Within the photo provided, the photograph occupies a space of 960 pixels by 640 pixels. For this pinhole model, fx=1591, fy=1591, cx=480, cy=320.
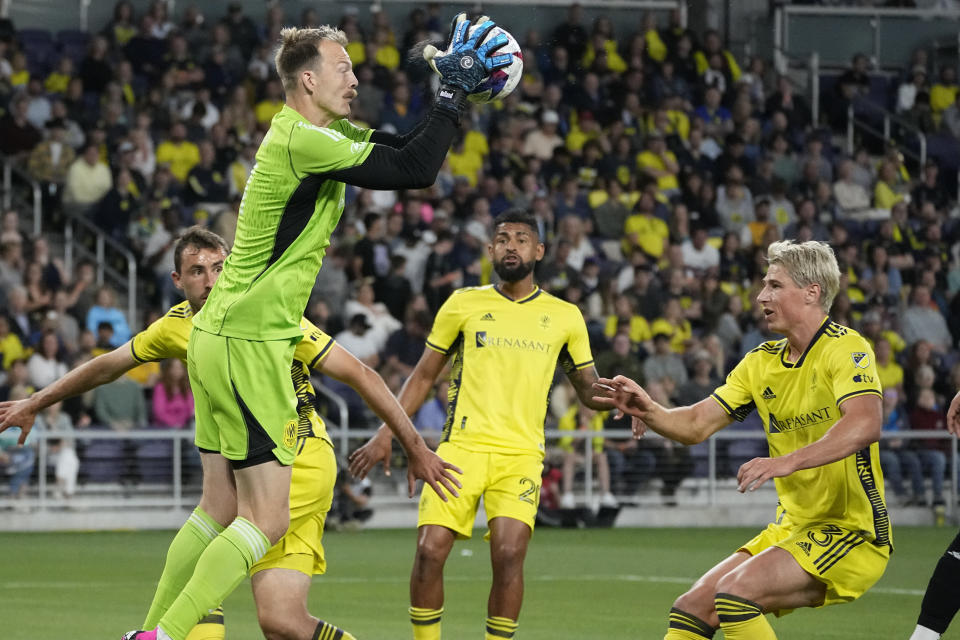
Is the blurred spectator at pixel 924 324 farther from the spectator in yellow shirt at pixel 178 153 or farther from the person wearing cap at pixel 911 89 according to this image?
the spectator in yellow shirt at pixel 178 153

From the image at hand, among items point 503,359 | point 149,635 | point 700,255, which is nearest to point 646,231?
point 700,255

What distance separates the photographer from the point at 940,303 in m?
21.0

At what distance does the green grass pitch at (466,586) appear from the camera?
9.75m

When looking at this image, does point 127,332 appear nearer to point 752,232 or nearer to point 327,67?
point 752,232

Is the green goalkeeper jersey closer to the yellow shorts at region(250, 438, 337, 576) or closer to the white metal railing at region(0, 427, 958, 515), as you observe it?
the yellow shorts at region(250, 438, 337, 576)

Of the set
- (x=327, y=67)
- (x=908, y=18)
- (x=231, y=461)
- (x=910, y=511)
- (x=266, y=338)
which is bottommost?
(x=910, y=511)

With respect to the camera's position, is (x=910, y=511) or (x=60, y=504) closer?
(x=60, y=504)

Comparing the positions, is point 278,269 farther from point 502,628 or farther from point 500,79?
point 502,628

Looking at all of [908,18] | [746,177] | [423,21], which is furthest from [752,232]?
[908,18]

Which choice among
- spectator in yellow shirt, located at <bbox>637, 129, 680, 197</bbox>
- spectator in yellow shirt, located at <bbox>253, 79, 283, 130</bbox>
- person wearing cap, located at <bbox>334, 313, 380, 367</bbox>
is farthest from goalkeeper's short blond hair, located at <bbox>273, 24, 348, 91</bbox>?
spectator in yellow shirt, located at <bbox>637, 129, 680, 197</bbox>

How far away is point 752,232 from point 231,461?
1613cm

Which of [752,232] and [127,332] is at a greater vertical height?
[752,232]

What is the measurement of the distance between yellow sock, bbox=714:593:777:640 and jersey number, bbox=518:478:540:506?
69.6 inches

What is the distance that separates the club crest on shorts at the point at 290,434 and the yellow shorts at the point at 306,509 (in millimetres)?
858
